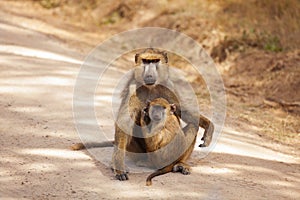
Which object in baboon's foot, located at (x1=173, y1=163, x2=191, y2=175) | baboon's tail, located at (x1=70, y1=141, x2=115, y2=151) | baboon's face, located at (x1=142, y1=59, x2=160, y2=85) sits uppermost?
baboon's face, located at (x1=142, y1=59, x2=160, y2=85)

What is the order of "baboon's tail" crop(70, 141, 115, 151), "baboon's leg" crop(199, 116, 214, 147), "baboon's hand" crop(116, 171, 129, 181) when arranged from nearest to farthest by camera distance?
"baboon's hand" crop(116, 171, 129, 181) → "baboon's leg" crop(199, 116, 214, 147) → "baboon's tail" crop(70, 141, 115, 151)

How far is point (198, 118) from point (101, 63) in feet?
18.1

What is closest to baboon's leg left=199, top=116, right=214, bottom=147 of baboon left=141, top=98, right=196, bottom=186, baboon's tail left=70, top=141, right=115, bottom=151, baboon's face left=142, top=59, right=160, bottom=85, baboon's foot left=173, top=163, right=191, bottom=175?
baboon left=141, top=98, right=196, bottom=186

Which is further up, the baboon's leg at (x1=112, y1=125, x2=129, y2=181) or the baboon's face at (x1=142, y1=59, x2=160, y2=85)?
the baboon's face at (x1=142, y1=59, x2=160, y2=85)

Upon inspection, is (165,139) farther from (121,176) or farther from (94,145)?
(94,145)

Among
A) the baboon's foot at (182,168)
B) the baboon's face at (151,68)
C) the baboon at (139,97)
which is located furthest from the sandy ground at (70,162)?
the baboon's face at (151,68)

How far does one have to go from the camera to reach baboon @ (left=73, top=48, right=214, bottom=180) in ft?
15.8

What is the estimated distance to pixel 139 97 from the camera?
492 centimetres

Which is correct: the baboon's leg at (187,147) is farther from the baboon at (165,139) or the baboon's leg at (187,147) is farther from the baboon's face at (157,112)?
the baboon's face at (157,112)

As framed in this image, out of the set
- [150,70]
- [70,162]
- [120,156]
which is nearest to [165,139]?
[120,156]

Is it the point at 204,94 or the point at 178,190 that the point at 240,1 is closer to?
the point at 204,94

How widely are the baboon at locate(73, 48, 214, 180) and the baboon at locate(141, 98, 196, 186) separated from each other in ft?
0.20

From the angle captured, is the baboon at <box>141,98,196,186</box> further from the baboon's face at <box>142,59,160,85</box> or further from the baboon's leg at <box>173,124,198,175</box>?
the baboon's face at <box>142,59,160,85</box>

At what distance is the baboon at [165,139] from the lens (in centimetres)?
483
